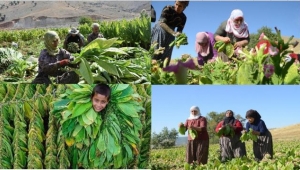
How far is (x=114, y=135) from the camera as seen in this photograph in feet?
15.2

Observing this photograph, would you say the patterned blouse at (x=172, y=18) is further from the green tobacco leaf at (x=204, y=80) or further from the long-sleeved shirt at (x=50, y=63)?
the long-sleeved shirt at (x=50, y=63)

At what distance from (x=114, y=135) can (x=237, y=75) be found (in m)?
0.97

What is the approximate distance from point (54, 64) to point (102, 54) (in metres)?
0.38

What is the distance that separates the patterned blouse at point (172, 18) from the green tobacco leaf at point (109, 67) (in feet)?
1.63

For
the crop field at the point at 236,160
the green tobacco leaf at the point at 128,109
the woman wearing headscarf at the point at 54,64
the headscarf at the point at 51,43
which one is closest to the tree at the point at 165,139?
the crop field at the point at 236,160

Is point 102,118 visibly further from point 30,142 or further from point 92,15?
point 92,15

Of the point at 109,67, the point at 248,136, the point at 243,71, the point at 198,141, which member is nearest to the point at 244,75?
the point at 243,71

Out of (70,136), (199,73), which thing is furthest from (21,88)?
(199,73)

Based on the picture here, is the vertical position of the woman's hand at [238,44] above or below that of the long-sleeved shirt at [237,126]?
above

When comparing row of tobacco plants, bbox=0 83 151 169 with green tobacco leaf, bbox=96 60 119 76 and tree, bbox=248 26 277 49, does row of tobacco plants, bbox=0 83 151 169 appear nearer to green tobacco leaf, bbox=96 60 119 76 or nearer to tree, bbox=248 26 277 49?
green tobacco leaf, bbox=96 60 119 76

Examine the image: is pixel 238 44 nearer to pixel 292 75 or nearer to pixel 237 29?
pixel 237 29

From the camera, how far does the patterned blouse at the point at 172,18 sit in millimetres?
4715

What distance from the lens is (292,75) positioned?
468 centimetres

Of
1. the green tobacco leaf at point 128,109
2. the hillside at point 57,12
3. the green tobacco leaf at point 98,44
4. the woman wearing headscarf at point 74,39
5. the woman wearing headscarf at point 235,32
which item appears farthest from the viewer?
the hillside at point 57,12
